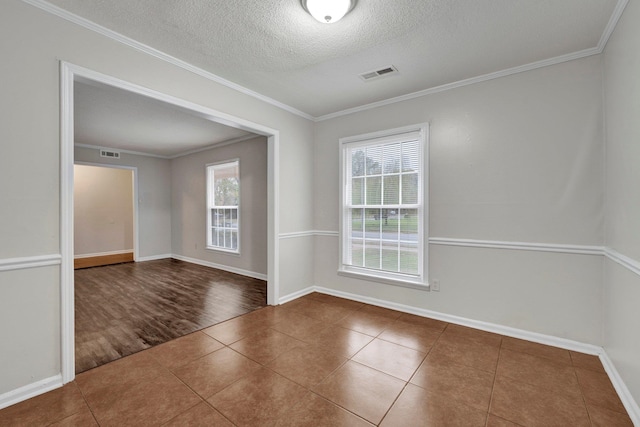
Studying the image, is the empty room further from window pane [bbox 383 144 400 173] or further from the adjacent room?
the adjacent room

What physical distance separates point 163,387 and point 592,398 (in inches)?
119

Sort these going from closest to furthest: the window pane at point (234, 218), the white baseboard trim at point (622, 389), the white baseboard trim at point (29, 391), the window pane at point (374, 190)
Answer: the white baseboard trim at point (622, 389), the white baseboard trim at point (29, 391), the window pane at point (374, 190), the window pane at point (234, 218)

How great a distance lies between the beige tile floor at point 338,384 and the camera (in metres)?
1.70

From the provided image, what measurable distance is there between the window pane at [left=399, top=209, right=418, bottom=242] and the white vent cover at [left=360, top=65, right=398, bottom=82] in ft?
5.23

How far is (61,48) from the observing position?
1.99m

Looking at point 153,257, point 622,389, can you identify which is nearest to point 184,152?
point 153,257

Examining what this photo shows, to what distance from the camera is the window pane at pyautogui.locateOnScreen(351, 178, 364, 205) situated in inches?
151

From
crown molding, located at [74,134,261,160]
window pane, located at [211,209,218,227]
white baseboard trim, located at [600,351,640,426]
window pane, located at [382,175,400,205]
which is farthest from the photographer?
window pane, located at [211,209,218,227]

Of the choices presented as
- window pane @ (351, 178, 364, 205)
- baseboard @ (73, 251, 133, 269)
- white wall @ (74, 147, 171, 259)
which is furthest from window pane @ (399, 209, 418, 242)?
baseboard @ (73, 251, 133, 269)

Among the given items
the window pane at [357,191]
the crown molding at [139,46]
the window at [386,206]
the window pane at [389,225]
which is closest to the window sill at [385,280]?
the window at [386,206]

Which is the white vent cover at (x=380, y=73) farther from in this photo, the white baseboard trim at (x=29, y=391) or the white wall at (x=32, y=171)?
the white baseboard trim at (x=29, y=391)

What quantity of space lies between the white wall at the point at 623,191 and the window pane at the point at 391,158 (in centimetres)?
188

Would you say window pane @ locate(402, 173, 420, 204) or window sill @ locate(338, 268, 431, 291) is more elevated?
window pane @ locate(402, 173, 420, 204)

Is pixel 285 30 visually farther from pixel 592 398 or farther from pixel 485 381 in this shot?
pixel 592 398
